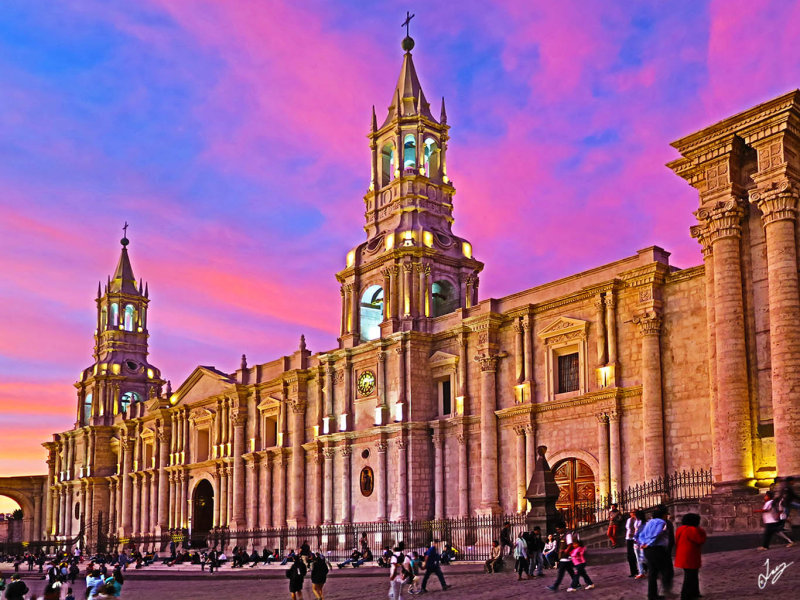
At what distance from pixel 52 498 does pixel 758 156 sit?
6471 cm

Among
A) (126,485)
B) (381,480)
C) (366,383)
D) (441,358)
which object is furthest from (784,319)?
(126,485)

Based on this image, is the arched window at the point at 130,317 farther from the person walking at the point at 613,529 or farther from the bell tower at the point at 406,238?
the person walking at the point at 613,529

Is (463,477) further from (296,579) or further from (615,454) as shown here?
(296,579)

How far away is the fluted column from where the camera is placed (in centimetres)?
3938

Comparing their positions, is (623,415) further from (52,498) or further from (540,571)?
(52,498)

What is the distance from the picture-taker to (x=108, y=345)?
69.4m

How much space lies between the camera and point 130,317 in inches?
2785

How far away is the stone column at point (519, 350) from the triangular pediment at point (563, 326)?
2.73ft

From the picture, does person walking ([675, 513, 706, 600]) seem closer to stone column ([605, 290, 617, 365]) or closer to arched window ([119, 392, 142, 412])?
stone column ([605, 290, 617, 365])

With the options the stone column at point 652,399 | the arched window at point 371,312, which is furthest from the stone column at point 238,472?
the stone column at point 652,399

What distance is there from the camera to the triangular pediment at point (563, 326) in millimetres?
33281

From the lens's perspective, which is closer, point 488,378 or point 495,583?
point 495,583

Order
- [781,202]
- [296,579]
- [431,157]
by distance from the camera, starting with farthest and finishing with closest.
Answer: [431,157], [781,202], [296,579]

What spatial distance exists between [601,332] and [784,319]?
10.1 metres
